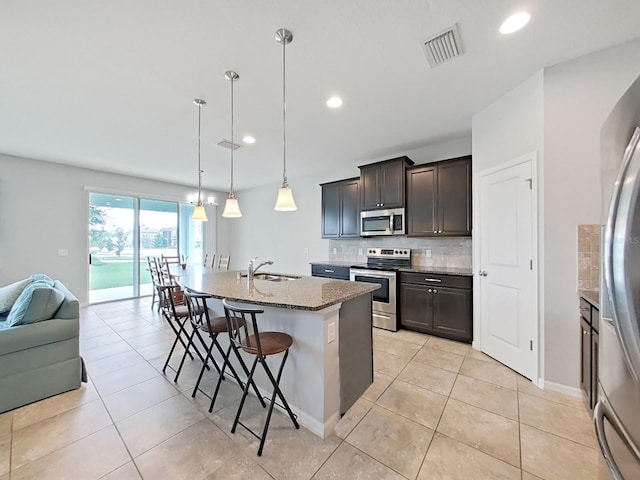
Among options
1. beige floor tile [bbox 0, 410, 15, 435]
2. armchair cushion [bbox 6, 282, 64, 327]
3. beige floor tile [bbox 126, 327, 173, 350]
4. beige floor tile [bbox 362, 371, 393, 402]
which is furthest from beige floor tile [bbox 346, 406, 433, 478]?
beige floor tile [bbox 126, 327, 173, 350]

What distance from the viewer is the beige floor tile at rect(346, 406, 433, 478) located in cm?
152

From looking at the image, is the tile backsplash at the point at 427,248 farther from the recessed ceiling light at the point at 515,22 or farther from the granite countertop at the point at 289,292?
the recessed ceiling light at the point at 515,22

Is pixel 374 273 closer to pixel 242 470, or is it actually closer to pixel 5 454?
pixel 242 470

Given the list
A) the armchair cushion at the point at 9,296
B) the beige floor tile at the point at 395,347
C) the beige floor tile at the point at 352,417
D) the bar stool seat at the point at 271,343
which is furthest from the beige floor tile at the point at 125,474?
the armchair cushion at the point at 9,296

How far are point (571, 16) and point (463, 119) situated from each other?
A: 4.74ft

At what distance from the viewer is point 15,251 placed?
4.39 metres

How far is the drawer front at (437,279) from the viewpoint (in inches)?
124

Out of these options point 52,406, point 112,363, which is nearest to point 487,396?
point 52,406

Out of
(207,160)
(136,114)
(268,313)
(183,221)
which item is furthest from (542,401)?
(183,221)

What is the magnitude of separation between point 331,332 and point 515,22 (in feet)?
7.99

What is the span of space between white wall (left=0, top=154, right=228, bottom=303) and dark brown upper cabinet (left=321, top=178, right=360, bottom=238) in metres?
4.43

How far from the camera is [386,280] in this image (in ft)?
12.2

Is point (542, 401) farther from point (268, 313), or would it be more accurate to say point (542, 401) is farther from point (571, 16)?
point (571, 16)

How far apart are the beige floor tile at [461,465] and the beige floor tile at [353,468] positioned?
0.20 m
